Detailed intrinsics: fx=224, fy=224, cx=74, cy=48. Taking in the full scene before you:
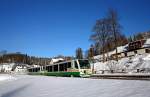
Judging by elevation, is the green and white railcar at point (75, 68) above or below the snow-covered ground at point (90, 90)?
above

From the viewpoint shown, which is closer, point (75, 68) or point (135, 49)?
point (75, 68)

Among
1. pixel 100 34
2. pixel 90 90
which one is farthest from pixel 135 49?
pixel 90 90

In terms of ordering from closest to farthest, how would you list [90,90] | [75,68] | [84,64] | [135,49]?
[90,90] < [75,68] < [84,64] < [135,49]

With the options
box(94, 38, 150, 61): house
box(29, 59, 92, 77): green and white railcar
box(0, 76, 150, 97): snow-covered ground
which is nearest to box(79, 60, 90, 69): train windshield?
box(29, 59, 92, 77): green and white railcar

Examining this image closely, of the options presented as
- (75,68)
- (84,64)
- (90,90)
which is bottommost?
(90,90)

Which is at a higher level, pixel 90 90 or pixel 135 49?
pixel 135 49

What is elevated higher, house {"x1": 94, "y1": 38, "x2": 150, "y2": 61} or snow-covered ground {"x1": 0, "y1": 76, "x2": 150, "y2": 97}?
house {"x1": 94, "y1": 38, "x2": 150, "y2": 61}

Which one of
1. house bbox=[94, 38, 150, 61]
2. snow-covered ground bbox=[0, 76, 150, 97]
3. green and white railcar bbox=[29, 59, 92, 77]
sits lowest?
snow-covered ground bbox=[0, 76, 150, 97]

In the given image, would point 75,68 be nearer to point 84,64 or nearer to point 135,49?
point 84,64

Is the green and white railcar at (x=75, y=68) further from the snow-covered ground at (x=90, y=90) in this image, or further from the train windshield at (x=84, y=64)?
the snow-covered ground at (x=90, y=90)

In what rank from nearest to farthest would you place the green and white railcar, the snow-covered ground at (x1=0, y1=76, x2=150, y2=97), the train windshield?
the snow-covered ground at (x1=0, y1=76, x2=150, y2=97), the green and white railcar, the train windshield

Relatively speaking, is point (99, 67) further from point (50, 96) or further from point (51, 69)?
point (50, 96)

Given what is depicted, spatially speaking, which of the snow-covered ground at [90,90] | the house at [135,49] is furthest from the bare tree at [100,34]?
the snow-covered ground at [90,90]

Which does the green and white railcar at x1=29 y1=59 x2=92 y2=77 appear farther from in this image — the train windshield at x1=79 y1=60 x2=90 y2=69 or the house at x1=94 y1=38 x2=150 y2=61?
the house at x1=94 y1=38 x2=150 y2=61
